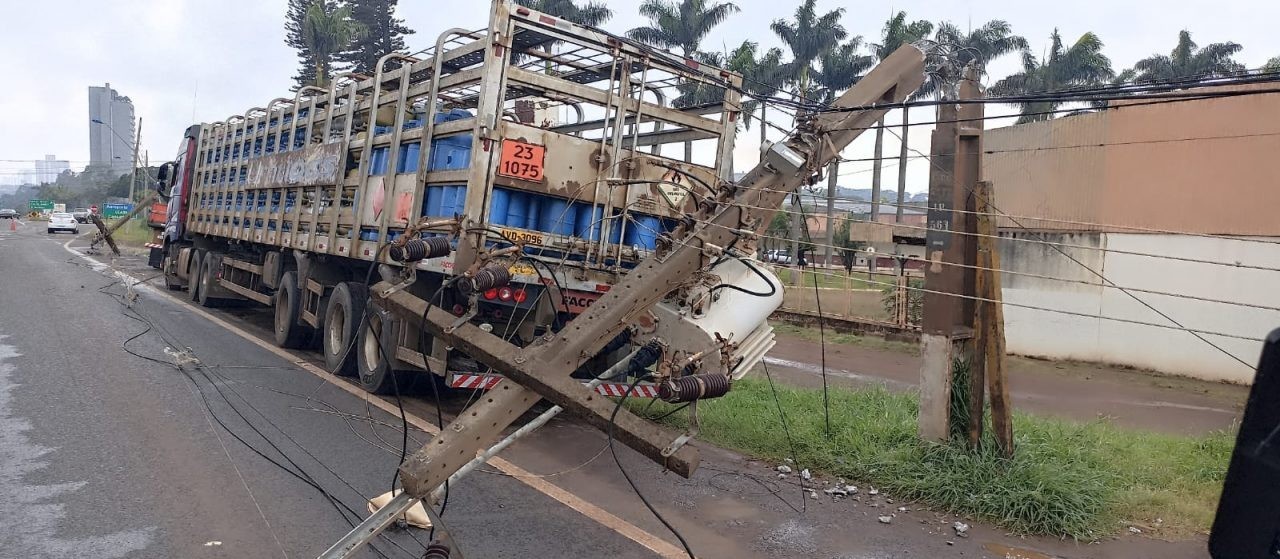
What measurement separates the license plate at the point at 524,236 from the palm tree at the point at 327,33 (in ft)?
138

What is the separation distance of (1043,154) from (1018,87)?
2196 centimetres

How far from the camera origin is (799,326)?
19.2 meters

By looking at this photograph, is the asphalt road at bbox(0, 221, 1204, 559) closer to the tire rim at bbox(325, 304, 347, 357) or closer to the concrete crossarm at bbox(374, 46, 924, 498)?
the tire rim at bbox(325, 304, 347, 357)

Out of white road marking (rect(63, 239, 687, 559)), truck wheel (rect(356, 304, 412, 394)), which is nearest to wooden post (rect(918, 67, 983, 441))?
white road marking (rect(63, 239, 687, 559))

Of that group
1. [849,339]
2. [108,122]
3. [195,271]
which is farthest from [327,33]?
[108,122]

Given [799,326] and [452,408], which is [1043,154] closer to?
[799,326]

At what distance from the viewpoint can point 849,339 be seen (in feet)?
56.5

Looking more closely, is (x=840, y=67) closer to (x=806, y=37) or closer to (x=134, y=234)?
(x=806, y=37)

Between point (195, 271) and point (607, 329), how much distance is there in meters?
14.7

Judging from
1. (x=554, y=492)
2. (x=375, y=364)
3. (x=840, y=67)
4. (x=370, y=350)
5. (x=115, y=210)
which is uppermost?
(x=840, y=67)

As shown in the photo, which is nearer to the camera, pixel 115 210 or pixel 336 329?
pixel 336 329

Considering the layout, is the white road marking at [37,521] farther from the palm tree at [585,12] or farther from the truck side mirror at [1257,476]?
the palm tree at [585,12]

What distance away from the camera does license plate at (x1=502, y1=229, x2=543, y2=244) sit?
23.2 ft

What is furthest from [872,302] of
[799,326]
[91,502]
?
[91,502]
